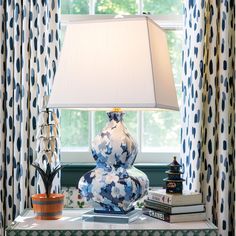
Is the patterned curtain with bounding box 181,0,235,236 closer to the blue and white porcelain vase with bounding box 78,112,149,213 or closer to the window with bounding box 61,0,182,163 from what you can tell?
the window with bounding box 61,0,182,163

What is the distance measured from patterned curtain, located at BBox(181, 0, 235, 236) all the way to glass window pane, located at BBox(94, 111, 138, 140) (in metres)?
0.38

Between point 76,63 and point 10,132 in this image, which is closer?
point 76,63

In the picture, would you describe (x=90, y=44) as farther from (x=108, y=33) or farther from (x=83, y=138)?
(x=83, y=138)

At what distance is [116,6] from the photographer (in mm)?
2799

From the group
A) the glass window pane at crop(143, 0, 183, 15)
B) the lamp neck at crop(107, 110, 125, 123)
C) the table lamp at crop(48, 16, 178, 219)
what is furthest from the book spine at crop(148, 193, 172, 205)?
the glass window pane at crop(143, 0, 183, 15)

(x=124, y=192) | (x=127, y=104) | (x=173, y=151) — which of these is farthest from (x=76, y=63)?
(x=173, y=151)

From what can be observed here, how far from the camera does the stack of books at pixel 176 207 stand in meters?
2.04

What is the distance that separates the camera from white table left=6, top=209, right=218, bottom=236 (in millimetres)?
1900

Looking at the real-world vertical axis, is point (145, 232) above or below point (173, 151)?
below

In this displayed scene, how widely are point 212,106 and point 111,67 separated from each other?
86 centimetres

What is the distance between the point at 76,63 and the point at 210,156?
1.00m

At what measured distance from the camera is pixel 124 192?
196 cm

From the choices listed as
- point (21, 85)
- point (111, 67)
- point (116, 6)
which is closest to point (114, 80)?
point (111, 67)

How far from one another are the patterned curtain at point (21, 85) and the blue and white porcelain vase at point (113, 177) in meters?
0.58
